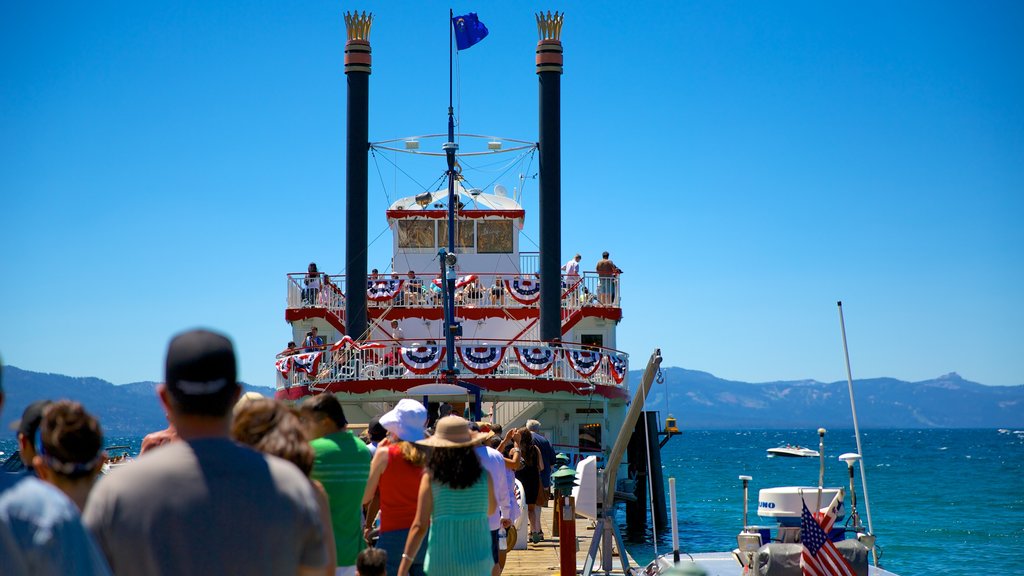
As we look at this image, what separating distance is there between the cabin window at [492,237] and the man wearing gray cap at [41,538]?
91.4ft

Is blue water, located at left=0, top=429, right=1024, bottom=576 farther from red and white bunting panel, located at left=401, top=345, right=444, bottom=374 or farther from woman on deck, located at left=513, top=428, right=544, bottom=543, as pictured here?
woman on deck, located at left=513, top=428, right=544, bottom=543

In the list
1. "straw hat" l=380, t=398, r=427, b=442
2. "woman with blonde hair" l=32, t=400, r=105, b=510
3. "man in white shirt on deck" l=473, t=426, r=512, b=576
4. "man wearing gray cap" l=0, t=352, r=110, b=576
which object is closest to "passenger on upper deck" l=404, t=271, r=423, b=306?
"man in white shirt on deck" l=473, t=426, r=512, b=576

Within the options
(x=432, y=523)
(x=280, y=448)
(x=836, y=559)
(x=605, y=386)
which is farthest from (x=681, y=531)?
(x=280, y=448)

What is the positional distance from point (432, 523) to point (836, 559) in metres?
4.78

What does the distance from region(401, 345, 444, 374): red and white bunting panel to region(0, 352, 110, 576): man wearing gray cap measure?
68.0 ft

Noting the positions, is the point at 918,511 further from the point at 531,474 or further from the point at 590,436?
the point at 531,474

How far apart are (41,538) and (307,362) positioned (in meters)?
22.2

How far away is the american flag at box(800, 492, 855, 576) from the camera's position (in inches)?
404

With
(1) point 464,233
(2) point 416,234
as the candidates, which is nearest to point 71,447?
(1) point 464,233

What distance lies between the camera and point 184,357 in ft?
11.3

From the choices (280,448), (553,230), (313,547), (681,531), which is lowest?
(681,531)

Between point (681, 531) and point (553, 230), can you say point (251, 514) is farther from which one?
point (681, 531)

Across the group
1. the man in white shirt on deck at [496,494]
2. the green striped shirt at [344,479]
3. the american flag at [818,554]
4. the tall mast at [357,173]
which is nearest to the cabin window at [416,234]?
the tall mast at [357,173]

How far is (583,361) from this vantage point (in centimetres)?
2509
